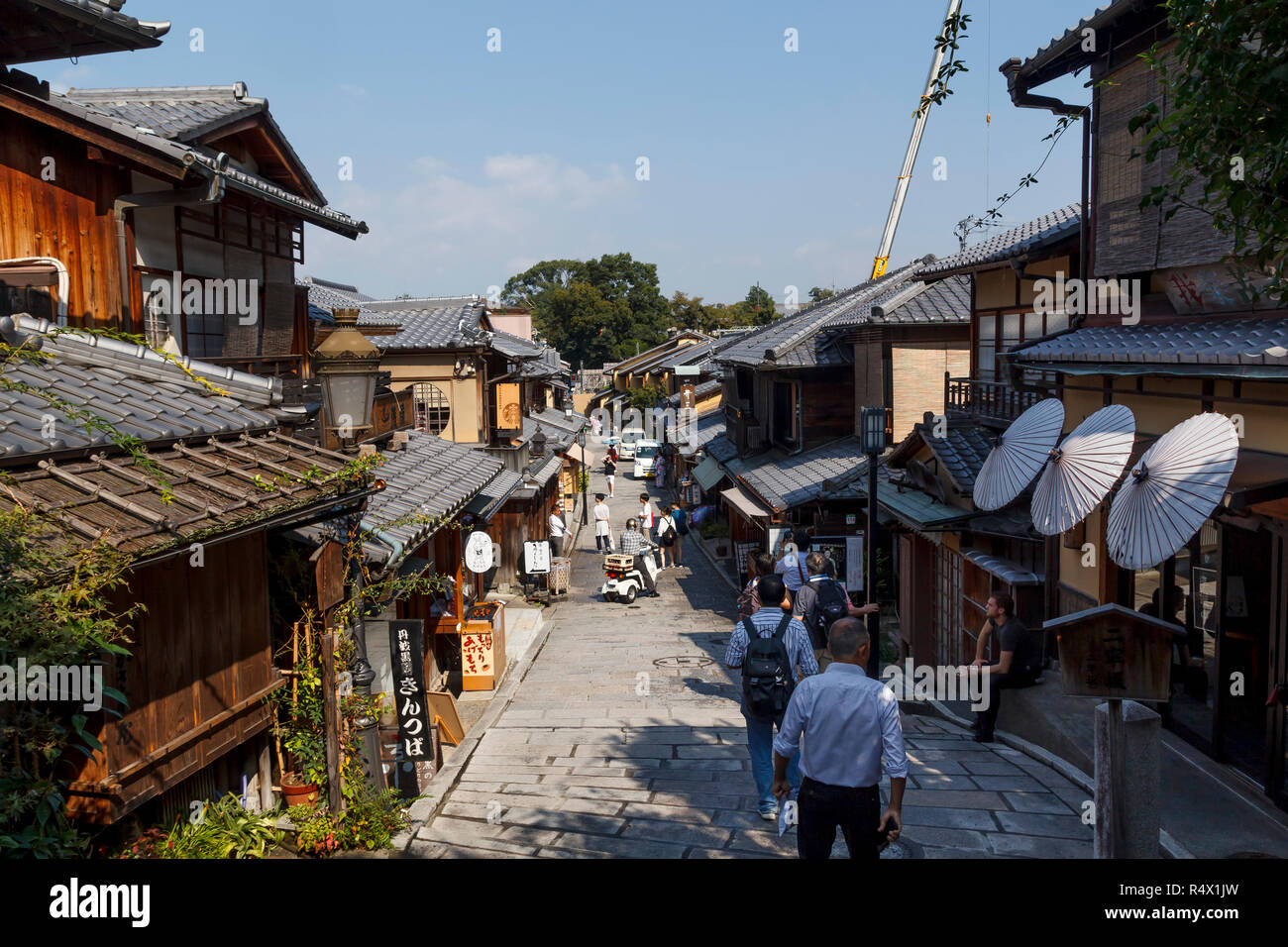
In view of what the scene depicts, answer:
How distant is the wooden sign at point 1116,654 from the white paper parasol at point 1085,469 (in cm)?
243

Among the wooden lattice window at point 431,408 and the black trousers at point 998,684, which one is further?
the wooden lattice window at point 431,408

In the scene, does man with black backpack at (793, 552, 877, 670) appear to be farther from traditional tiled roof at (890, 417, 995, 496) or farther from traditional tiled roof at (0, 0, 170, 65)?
traditional tiled roof at (0, 0, 170, 65)

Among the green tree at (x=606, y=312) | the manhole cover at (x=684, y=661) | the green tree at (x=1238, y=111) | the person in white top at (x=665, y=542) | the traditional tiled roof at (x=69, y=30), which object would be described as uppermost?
the green tree at (x=606, y=312)

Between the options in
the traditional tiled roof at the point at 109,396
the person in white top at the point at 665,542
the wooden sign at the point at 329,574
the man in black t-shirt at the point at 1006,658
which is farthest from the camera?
the person in white top at the point at 665,542

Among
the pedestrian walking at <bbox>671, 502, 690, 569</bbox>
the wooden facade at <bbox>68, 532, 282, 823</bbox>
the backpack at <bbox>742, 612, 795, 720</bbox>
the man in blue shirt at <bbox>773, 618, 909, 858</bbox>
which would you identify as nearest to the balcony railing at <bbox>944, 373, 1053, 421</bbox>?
the backpack at <bbox>742, 612, 795, 720</bbox>

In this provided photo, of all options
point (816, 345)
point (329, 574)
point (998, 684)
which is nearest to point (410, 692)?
point (329, 574)

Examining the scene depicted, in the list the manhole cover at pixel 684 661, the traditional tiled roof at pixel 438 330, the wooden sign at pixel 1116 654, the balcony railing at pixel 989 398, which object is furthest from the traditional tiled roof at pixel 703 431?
the wooden sign at pixel 1116 654

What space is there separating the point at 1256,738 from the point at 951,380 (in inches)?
369

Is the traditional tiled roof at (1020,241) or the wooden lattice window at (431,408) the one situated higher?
the traditional tiled roof at (1020,241)

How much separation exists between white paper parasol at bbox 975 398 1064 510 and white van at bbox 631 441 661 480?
51923 millimetres

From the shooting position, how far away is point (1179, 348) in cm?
871

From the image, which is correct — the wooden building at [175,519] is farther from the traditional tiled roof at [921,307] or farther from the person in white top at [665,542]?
the person in white top at [665,542]

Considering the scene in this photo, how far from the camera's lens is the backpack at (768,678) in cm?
773

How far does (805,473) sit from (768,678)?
1511 centimetres
